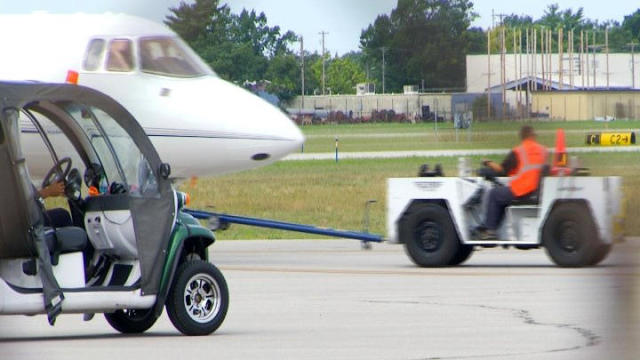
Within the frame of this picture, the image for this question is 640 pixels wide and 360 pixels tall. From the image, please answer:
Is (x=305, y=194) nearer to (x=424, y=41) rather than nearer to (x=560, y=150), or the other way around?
(x=560, y=150)

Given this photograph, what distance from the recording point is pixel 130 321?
32.1 feet

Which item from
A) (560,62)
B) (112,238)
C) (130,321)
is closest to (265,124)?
(130,321)

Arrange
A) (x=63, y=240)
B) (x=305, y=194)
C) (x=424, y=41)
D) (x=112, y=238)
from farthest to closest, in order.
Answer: (x=305, y=194), (x=112, y=238), (x=63, y=240), (x=424, y=41)

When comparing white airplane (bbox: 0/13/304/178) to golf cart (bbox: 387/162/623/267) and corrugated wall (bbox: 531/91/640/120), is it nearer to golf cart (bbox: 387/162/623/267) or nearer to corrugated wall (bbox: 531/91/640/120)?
golf cart (bbox: 387/162/623/267)

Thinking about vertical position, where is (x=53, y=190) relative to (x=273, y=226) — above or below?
above

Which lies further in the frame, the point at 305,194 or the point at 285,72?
the point at 305,194

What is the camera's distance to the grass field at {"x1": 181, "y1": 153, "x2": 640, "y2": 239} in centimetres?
2423

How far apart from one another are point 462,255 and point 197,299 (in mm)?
7017

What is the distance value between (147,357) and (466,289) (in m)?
5.35

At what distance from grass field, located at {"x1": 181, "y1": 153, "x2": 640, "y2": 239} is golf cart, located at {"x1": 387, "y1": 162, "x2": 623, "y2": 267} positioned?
95 cm

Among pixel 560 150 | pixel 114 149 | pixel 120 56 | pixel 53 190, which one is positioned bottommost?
pixel 53 190

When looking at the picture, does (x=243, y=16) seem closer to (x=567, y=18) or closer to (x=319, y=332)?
(x=567, y=18)

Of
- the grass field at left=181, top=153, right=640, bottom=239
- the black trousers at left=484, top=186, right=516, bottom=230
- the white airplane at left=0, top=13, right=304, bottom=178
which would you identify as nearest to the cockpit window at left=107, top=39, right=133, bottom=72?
the white airplane at left=0, top=13, right=304, bottom=178

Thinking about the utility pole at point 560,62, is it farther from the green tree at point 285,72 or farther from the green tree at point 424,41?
the green tree at point 285,72
